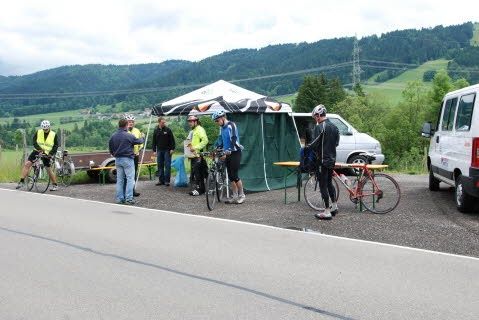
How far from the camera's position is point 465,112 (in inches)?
416

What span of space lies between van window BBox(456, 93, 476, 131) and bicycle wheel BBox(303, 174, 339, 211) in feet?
8.22

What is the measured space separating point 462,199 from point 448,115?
2171 mm

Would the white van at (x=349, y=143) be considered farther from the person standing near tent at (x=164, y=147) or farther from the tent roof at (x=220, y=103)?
the person standing near tent at (x=164, y=147)

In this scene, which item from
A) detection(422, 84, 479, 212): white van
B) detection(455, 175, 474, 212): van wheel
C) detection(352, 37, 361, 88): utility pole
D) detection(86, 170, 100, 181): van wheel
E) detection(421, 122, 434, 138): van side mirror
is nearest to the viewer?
detection(422, 84, 479, 212): white van

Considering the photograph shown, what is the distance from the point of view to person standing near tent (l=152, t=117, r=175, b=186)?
1634 centimetres

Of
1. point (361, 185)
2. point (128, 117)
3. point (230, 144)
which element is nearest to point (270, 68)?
point (128, 117)

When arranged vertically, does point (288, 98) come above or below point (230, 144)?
below

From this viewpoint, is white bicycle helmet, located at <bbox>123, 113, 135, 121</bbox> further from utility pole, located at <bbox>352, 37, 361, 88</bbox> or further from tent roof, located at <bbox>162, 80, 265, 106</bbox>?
utility pole, located at <bbox>352, 37, 361, 88</bbox>

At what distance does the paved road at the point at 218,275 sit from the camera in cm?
514

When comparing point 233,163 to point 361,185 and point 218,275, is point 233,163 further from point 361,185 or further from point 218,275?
point 218,275

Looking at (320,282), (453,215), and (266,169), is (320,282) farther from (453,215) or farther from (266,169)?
(266,169)

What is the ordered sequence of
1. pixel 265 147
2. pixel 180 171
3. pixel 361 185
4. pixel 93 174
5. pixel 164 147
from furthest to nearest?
1. pixel 93 174
2. pixel 164 147
3. pixel 180 171
4. pixel 265 147
5. pixel 361 185

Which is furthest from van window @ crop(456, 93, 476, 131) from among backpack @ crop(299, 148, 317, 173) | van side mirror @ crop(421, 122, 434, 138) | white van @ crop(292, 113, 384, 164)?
white van @ crop(292, 113, 384, 164)

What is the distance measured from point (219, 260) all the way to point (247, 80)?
130215mm
